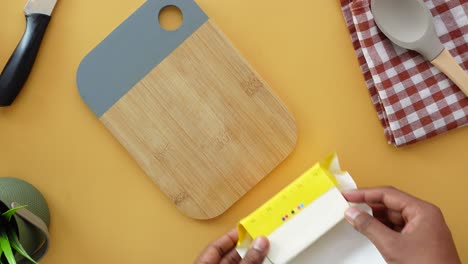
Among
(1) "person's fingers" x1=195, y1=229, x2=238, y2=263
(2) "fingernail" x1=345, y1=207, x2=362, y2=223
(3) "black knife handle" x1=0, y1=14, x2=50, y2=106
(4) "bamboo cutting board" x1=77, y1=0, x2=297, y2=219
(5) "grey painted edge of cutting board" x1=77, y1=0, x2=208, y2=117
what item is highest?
(3) "black knife handle" x1=0, y1=14, x2=50, y2=106

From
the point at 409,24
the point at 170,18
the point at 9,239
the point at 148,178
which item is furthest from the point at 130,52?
the point at 409,24

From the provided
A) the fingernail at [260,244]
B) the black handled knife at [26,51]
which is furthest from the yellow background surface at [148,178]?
the fingernail at [260,244]

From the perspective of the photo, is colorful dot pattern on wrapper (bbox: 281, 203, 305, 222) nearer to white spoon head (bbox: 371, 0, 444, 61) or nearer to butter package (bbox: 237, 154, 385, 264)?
butter package (bbox: 237, 154, 385, 264)

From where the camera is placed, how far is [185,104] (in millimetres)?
738

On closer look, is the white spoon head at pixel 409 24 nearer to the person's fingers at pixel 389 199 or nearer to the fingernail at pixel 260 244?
the person's fingers at pixel 389 199

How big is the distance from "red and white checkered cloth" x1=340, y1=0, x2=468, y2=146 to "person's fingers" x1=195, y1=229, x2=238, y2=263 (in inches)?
11.1

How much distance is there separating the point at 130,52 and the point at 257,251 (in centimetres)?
35

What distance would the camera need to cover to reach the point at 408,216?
26.1 inches

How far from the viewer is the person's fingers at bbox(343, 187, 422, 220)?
66cm

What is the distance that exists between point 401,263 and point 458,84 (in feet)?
0.92

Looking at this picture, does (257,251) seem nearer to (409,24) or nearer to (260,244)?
(260,244)

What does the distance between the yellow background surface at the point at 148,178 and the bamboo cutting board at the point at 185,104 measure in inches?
1.1

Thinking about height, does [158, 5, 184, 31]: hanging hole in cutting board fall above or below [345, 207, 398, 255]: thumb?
above

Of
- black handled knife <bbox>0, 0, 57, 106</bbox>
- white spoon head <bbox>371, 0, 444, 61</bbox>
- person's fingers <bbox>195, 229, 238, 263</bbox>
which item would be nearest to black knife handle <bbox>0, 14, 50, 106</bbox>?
black handled knife <bbox>0, 0, 57, 106</bbox>
